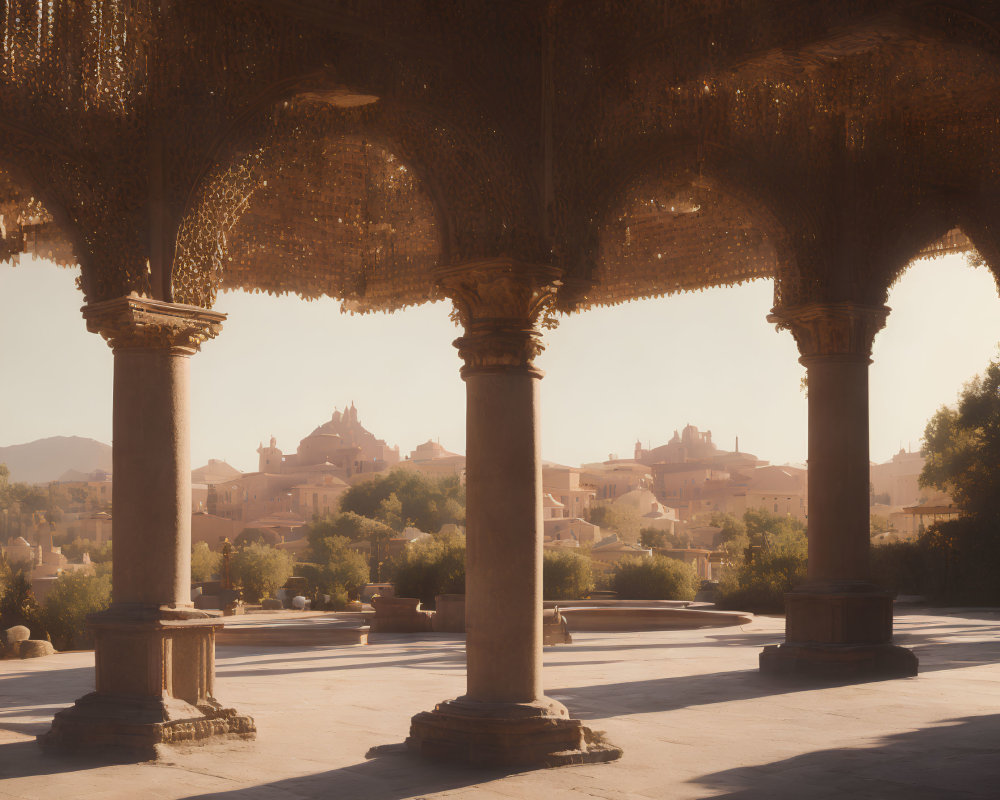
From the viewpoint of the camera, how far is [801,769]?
251 inches

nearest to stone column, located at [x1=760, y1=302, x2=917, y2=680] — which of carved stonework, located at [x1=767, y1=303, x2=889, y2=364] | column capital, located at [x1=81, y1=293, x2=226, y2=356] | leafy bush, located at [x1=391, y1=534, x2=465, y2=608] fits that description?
carved stonework, located at [x1=767, y1=303, x2=889, y2=364]

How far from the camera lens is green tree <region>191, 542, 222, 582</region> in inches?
1448

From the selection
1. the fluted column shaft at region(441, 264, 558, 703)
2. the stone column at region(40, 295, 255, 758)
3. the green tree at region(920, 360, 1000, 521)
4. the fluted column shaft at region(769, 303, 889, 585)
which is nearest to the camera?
the fluted column shaft at region(441, 264, 558, 703)

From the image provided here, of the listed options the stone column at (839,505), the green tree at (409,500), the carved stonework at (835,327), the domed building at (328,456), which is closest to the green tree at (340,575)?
the stone column at (839,505)

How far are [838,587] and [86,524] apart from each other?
83.7m

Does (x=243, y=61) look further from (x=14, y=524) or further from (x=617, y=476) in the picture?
(x=617, y=476)

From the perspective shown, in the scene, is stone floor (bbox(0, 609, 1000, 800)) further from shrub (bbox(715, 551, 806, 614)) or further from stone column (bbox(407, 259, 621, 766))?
shrub (bbox(715, 551, 806, 614))

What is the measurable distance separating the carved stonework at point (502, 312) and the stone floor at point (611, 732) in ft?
7.49

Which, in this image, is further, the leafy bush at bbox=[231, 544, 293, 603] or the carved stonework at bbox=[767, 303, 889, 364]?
the leafy bush at bbox=[231, 544, 293, 603]

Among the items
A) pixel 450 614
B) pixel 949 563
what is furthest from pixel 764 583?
pixel 450 614

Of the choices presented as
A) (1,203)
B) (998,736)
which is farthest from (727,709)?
(1,203)

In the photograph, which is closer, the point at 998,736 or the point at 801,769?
the point at 801,769

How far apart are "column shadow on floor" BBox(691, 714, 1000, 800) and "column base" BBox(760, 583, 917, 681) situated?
8.50 ft

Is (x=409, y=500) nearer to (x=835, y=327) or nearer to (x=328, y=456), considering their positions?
(x=328, y=456)
